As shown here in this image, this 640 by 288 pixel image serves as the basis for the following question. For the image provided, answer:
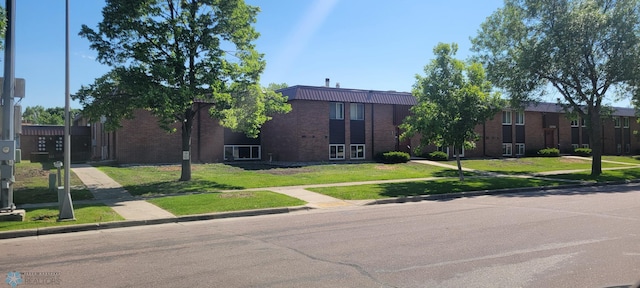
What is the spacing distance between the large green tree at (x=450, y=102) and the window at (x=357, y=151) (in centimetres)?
1298

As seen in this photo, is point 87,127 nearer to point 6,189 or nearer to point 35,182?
point 35,182

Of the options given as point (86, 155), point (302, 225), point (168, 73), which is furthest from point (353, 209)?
point (86, 155)

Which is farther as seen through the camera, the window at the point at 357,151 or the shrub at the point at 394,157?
the window at the point at 357,151

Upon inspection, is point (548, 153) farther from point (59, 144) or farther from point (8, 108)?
point (59, 144)

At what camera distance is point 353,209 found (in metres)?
13.6

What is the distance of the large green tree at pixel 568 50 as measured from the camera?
2398 cm

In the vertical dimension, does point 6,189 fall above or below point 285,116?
below

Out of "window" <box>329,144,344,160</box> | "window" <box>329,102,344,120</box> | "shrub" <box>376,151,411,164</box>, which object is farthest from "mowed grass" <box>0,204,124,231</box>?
"shrub" <box>376,151,411,164</box>

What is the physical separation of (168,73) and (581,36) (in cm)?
2103

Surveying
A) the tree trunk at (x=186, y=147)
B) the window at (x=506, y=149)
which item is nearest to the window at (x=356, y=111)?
the window at (x=506, y=149)

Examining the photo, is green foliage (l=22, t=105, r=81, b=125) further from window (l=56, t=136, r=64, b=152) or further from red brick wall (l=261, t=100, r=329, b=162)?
red brick wall (l=261, t=100, r=329, b=162)

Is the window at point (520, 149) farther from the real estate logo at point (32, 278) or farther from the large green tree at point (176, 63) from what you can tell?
the real estate logo at point (32, 278)

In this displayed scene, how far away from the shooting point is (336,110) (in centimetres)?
3369

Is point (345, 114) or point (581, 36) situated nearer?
point (581, 36)
